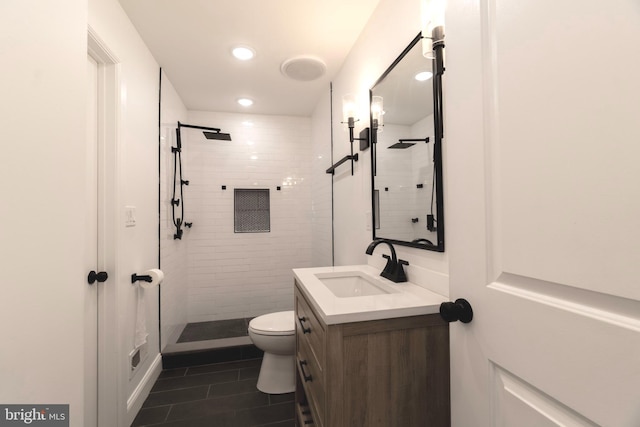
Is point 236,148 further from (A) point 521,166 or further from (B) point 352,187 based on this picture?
(A) point 521,166

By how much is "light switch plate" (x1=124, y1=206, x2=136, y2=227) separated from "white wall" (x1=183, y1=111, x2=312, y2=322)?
1372 mm

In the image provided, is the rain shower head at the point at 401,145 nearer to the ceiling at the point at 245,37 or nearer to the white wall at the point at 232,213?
the ceiling at the point at 245,37

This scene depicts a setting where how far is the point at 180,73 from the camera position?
7.90 feet

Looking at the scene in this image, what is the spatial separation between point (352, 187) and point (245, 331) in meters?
2.00

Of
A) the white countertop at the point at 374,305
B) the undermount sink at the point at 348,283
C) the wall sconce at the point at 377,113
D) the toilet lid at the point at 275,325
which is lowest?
the toilet lid at the point at 275,325

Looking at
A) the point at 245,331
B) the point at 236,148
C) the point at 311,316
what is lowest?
the point at 245,331

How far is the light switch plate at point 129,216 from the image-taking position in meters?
1.64

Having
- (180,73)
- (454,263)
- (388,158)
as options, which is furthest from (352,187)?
(180,73)

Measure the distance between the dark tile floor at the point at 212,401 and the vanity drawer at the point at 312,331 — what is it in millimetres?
862

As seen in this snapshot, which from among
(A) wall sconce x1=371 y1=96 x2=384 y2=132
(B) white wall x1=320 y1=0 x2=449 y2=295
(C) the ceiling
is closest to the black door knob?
(B) white wall x1=320 y1=0 x2=449 y2=295

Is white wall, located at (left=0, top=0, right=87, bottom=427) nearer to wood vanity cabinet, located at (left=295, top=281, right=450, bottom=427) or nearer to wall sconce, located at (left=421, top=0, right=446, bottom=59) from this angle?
wood vanity cabinet, located at (left=295, top=281, right=450, bottom=427)

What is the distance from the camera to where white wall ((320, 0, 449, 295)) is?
1265mm
